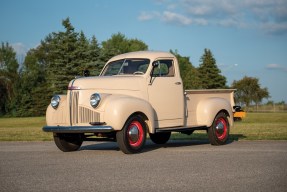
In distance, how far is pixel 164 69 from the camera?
1280cm

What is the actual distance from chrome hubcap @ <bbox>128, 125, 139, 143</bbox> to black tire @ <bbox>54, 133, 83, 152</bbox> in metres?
1.50

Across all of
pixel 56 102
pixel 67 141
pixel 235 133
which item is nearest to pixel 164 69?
pixel 56 102

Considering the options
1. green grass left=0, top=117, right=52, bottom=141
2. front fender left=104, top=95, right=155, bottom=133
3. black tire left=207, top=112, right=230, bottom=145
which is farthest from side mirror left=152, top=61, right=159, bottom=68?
green grass left=0, top=117, right=52, bottom=141

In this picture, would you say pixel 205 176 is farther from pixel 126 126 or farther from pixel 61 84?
pixel 61 84

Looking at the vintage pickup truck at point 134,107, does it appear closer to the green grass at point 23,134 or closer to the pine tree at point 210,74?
the green grass at point 23,134

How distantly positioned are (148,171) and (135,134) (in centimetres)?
299

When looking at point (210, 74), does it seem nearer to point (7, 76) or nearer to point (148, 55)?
point (7, 76)

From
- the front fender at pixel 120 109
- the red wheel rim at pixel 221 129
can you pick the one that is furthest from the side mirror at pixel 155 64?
the red wheel rim at pixel 221 129

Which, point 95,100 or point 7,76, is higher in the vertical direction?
point 7,76

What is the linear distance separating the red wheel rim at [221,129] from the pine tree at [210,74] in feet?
217

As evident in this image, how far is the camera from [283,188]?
21.4 ft

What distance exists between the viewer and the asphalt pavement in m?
6.76

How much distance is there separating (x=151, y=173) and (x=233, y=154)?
334 cm

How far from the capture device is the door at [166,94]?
12.1 metres
